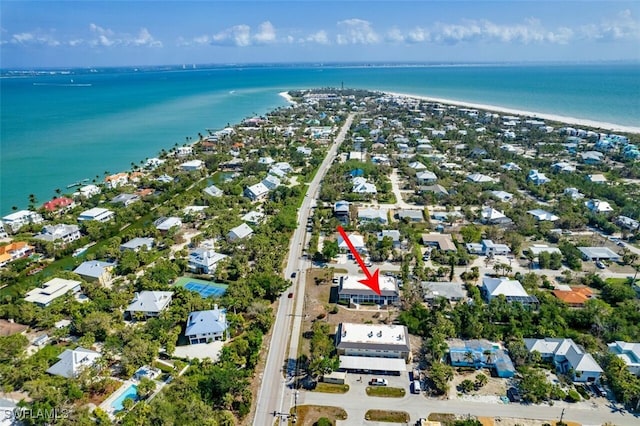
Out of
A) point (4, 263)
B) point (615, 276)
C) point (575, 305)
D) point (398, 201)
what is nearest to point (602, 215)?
point (615, 276)

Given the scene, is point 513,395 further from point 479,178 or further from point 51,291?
point 479,178

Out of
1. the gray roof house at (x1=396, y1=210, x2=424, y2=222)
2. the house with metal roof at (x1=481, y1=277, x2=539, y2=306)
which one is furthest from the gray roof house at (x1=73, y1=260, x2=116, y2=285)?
the house with metal roof at (x1=481, y1=277, x2=539, y2=306)

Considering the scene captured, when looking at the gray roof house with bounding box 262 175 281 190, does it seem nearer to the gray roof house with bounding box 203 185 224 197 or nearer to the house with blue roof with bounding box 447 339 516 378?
the gray roof house with bounding box 203 185 224 197

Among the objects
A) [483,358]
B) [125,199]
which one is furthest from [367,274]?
[125,199]

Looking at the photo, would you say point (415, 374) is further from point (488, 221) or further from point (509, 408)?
point (488, 221)

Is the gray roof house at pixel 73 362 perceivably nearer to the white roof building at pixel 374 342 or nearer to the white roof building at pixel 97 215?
the white roof building at pixel 374 342

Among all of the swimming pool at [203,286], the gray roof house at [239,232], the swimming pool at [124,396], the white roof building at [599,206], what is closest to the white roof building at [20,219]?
the swimming pool at [203,286]

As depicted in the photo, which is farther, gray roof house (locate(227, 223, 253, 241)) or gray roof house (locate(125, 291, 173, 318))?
gray roof house (locate(227, 223, 253, 241))
